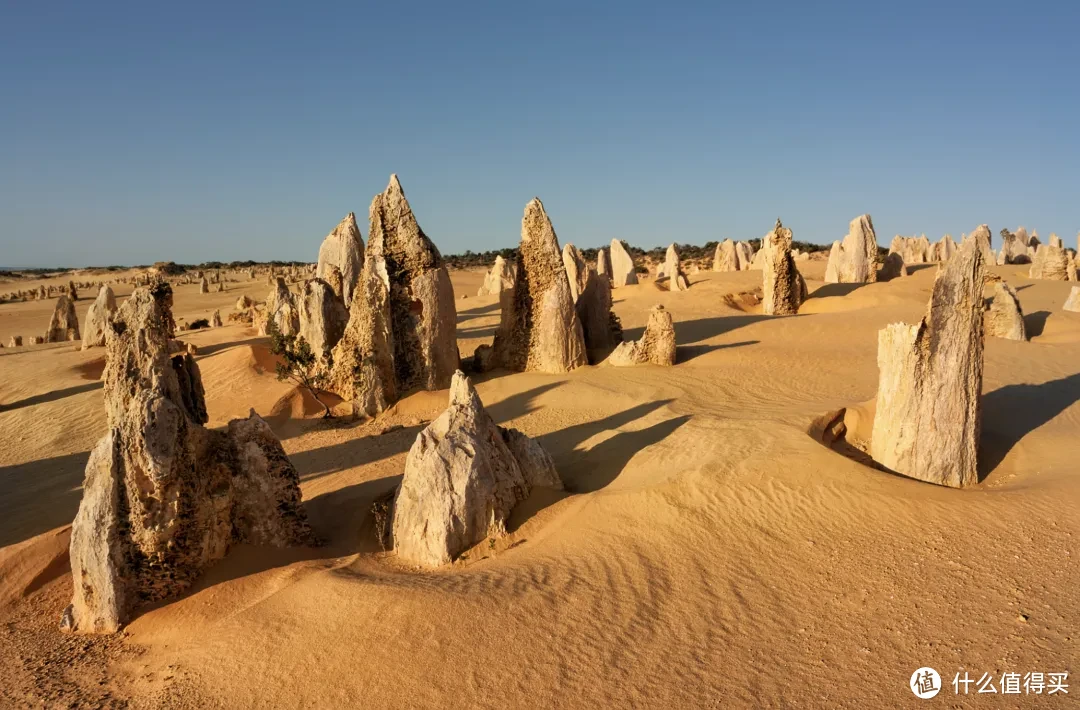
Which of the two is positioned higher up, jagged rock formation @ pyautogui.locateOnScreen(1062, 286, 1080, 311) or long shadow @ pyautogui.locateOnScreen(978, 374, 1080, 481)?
jagged rock formation @ pyautogui.locateOnScreen(1062, 286, 1080, 311)

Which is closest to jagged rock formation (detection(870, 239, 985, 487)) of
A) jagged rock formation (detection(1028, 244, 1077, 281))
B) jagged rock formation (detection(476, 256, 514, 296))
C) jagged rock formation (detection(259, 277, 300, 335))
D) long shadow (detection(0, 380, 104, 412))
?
jagged rock formation (detection(259, 277, 300, 335))

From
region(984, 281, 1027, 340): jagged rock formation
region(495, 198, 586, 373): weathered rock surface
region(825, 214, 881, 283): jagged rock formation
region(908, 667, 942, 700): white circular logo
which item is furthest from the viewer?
region(825, 214, 881, 283): jagged rock formation

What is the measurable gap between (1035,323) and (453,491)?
1823cm

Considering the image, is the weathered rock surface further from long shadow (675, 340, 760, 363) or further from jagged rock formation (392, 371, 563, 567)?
jagged rock formation (392, 371, 563, 567)

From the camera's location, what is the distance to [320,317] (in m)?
14.6

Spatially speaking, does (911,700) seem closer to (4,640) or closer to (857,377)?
(4,640)

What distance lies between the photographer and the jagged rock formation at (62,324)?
25.3 meters

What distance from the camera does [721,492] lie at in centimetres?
736

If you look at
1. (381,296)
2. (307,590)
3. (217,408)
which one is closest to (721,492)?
(307,590)

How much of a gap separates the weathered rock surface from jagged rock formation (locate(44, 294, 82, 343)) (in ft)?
65.5

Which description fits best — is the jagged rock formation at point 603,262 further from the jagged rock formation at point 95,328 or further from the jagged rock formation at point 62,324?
the jagged rock formation at point 62,324

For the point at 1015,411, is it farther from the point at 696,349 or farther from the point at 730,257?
the point at 730,257

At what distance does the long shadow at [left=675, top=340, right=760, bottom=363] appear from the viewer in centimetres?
1496

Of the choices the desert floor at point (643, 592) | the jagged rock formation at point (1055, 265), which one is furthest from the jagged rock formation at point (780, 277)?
the jagged rock formation at point (1055, 265)
